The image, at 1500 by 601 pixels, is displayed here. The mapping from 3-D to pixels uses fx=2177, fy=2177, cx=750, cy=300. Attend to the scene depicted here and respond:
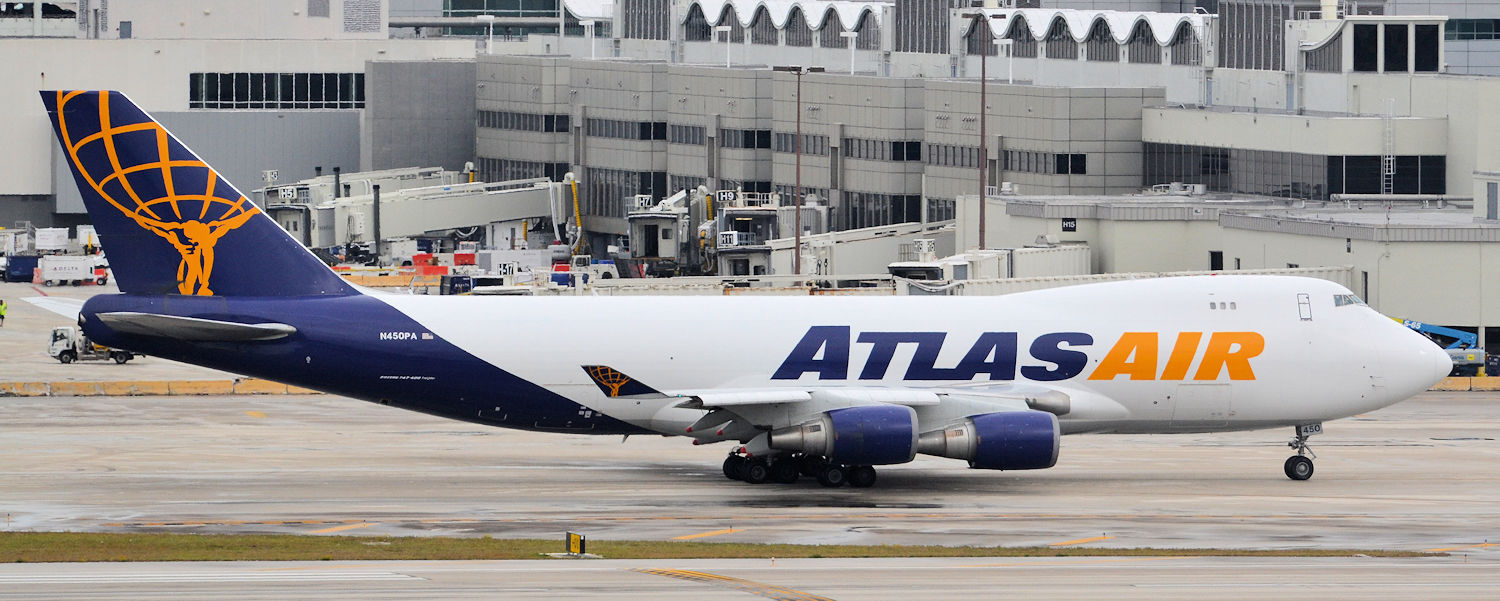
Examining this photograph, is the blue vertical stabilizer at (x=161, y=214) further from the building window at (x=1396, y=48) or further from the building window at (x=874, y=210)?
the building window at (x=874, y=210)

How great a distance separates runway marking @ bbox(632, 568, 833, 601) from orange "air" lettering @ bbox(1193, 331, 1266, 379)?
17.4 m

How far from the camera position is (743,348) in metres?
47.6

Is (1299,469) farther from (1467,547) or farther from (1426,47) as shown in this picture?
(1426,47)

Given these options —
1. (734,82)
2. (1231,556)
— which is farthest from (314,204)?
(1231,556)

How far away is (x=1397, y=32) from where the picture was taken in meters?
94.1

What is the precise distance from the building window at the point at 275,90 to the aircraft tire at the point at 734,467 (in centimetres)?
8778

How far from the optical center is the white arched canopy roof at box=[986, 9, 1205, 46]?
358 feet

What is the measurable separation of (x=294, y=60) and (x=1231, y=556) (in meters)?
102

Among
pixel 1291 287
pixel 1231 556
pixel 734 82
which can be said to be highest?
pixel 734 82

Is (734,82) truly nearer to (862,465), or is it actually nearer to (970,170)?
(970,170)

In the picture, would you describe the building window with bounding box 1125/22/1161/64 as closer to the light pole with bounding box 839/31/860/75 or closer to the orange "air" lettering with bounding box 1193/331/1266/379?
the light pole with bounding box 839/31/860/75

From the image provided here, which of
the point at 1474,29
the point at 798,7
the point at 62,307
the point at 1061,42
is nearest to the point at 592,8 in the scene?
the point at 798,7

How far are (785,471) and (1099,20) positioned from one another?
67672 mm

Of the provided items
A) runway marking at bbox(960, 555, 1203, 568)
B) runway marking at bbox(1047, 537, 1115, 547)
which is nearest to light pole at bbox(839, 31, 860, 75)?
runway marking at bbox(1047, 537, 1115, 547)
